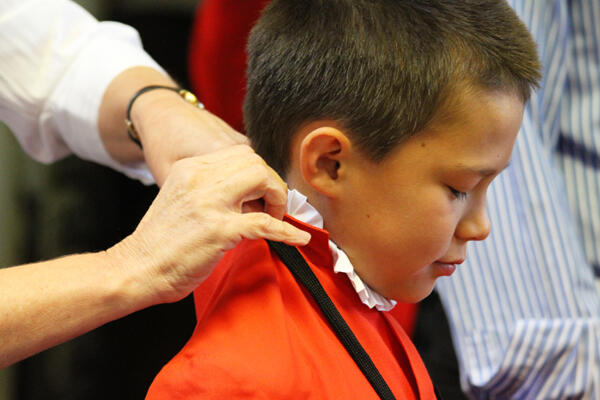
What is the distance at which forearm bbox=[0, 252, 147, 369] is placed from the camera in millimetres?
576

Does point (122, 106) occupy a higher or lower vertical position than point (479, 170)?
lower

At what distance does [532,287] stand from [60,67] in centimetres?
74

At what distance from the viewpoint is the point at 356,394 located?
63 centimetres

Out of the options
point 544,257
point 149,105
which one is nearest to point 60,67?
point 149,105

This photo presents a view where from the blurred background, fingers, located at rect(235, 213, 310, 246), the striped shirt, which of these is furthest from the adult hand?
the blurred background

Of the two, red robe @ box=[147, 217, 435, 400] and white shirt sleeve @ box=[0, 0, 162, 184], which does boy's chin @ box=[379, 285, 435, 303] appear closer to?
red robe @ box=[147, 217, 435, 400]

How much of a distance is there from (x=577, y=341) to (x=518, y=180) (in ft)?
0.82

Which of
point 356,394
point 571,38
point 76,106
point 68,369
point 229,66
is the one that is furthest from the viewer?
point 68,369

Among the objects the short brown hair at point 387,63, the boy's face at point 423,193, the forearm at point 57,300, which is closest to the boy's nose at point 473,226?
the boy's face at point 423,193

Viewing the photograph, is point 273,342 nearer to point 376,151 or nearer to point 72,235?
point 376,151

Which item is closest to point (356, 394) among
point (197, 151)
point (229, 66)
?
point (197, 151)

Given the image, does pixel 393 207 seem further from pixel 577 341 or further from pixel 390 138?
pixel 577 341

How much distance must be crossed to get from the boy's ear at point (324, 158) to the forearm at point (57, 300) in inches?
7.7

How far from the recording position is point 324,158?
0.69 m
